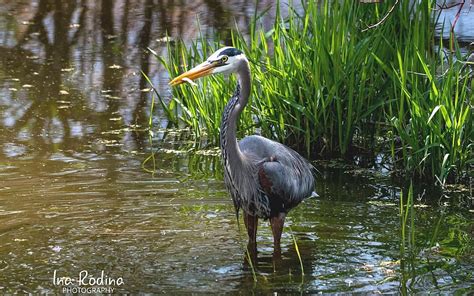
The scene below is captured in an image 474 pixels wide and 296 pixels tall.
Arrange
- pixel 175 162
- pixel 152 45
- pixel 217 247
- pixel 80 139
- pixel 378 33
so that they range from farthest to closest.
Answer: pixel 152 45 → pixel 80 139 → pixel 175 162 → pixel 378 33 → pixel 217 247

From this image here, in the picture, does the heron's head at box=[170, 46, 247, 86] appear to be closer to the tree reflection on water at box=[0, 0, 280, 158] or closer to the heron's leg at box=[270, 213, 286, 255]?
the heron's leg at box=[270, 213, 286, 255]

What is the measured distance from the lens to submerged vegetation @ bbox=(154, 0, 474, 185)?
6465 mm

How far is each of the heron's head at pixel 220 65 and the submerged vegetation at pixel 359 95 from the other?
50.8 inches

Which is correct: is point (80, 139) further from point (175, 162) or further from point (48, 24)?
point (48, 24)

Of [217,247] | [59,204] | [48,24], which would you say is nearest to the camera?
[217,247]

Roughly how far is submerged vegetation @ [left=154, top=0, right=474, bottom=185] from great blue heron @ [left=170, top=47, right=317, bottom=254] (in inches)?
44.4

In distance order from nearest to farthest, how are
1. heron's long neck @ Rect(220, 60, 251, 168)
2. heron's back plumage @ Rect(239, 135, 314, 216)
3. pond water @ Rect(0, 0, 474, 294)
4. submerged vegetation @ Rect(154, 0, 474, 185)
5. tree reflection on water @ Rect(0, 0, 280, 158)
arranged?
pond water @ Rect(0, 0, 474, 294)
heron's long neck @ Rect(220, 60, 251, 168)
heron's back plumage @ Rect(239, 135, 314, 216)
submerged vegetation @ Rect(154, 0, 474, 185)
tree reflection on water @ Rect(0, 0, 280, 158)

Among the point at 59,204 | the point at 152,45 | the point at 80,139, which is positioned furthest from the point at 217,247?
the point at 152,45

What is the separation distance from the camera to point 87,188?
21.9 feet

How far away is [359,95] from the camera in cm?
686

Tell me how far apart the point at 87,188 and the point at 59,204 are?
13.2 inches
